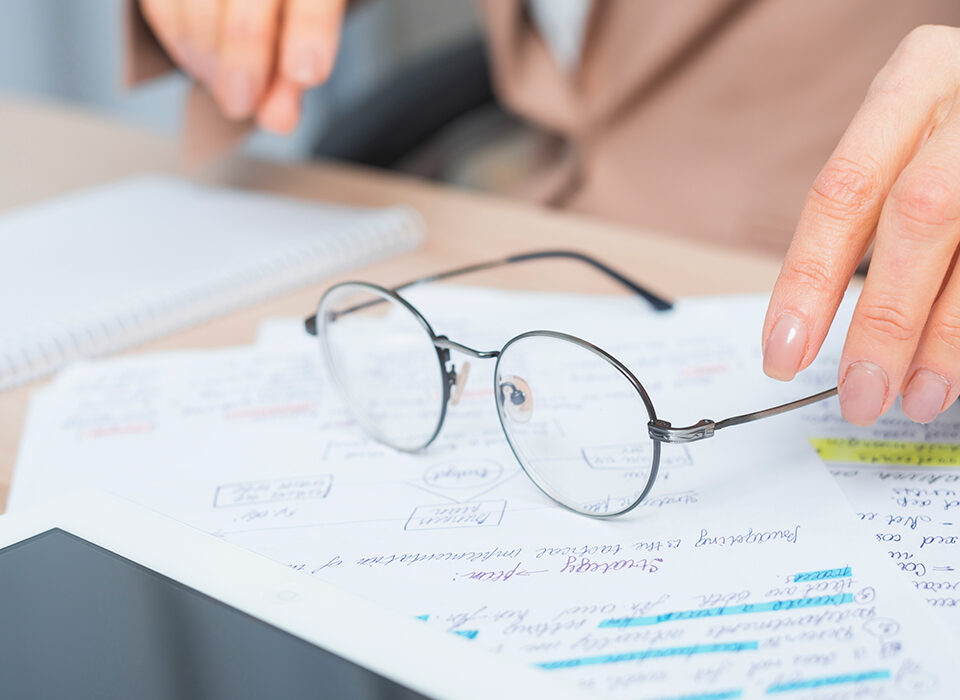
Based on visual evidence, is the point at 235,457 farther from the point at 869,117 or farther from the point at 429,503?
the point at 869,117

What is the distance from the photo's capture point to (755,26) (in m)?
0.75

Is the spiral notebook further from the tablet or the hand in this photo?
the hand

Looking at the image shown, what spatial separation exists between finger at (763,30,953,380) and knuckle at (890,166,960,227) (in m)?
0.02

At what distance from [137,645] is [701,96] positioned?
674 mm

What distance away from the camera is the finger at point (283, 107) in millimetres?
680

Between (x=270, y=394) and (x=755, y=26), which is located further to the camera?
(x=755, y=26)

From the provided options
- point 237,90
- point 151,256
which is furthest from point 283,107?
point 151,256

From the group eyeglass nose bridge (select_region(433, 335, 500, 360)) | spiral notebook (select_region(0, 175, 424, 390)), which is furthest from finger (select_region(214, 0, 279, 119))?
eyeglass nose bridge (select_region(433, 335, 500, 360))

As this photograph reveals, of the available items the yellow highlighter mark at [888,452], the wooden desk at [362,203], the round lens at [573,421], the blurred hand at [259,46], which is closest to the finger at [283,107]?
the blurred hand at [259,46]

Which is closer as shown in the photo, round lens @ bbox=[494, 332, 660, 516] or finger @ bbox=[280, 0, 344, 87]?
round lens @ bbox=[494, 332, 660, 516]

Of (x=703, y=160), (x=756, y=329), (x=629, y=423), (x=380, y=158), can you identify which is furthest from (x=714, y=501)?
(x=380, y=158)

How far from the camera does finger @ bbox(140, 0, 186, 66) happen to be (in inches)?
27.5

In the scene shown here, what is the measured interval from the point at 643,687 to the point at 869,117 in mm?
271

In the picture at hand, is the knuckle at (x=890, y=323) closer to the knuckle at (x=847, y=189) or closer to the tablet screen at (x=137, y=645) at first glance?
the knuckle at (x=847, y=189)
